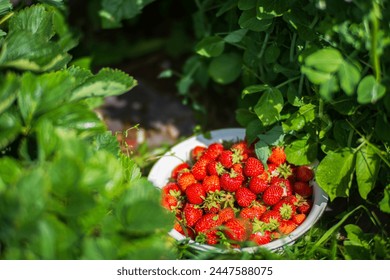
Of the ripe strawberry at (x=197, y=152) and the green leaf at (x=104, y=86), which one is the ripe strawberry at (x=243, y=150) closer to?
the ripe strawberry at (x=197, y=152)

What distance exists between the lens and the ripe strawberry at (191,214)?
5.38 ft

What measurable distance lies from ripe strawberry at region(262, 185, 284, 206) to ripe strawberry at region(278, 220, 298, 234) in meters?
0.07

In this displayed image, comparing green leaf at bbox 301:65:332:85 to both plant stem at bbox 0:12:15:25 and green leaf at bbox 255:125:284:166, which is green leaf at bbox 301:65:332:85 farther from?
plant stem at bbox 0:12:15:25

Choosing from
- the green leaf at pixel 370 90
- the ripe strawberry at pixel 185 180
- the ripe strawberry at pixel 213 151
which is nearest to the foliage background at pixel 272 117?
the green leaf at pixel 370 90

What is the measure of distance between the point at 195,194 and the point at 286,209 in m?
0.26

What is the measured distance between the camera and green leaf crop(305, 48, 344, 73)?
1.29 metres

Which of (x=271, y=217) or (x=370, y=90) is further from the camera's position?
(x=271, y=217)

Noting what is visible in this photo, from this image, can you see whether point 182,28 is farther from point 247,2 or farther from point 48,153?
point 48,153

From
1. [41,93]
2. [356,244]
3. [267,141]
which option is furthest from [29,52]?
[356,244]

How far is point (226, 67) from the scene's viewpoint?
6.31 ft

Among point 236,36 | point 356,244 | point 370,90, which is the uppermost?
point 370,90

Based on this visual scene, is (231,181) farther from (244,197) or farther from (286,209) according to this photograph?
(286,209)
